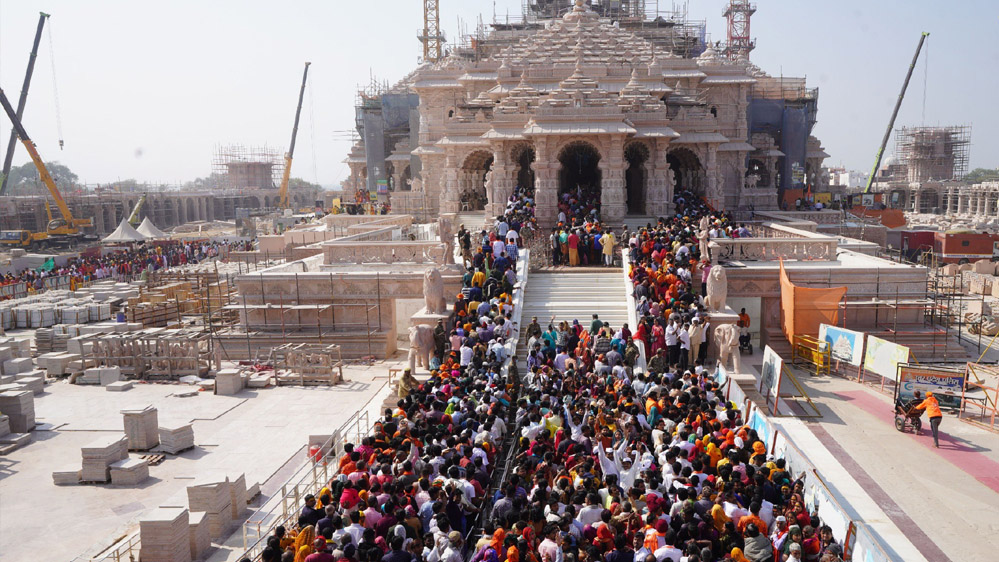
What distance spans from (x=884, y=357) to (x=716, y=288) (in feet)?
13.2

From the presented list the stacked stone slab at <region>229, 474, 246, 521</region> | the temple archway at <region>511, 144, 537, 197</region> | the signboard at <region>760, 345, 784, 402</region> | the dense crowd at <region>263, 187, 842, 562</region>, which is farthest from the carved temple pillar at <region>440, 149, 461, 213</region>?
the stacked stone slab at <region>229, 474, 246, 521</region>

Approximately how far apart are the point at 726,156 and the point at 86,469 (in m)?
33.9

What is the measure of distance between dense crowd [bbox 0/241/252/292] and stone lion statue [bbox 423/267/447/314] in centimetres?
2296

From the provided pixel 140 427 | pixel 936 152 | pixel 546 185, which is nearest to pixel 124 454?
pixel 140 427

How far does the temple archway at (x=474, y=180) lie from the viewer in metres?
34.5

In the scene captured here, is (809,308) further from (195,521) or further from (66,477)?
(66,477)

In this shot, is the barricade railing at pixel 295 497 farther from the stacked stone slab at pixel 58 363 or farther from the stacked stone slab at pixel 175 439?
the stacked stone slab at pixel 58 363

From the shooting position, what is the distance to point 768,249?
21.3 meters

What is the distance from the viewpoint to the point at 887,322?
67.4 feet

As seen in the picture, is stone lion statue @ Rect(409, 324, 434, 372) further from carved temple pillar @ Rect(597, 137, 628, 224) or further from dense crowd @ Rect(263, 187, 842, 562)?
carved temple pillar @ Rect(597, 137, 628, 224)

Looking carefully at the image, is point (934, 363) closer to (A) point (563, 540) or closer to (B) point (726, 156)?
(A) point (563, 540)

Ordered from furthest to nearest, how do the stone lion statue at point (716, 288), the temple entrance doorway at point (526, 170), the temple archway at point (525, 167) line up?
the temple entrance doorway at point (526, 170) < the temple archway at point (525, 167) < the stone lion statue at point (716, 288)

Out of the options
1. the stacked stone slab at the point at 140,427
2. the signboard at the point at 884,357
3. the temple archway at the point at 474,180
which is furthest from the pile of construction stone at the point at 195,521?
the temple archway at the point at 474,180

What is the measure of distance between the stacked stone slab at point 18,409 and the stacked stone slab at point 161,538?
7.62 metres
